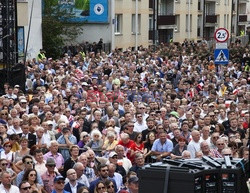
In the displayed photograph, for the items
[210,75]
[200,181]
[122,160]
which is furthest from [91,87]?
[200,181]

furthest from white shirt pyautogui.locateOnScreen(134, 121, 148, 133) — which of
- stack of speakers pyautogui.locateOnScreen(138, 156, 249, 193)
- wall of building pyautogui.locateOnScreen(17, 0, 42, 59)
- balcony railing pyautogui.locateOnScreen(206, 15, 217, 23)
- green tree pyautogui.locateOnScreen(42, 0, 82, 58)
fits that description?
balcony railing pyautogui.locateOnScreen(206, 15, 217, 23)

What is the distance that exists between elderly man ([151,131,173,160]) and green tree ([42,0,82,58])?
2735 centimetres

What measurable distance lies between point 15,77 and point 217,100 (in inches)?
288

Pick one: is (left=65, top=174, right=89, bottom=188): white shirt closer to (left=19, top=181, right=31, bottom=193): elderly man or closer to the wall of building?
(left=19, top=181, right=31, bottom=193): elderly man

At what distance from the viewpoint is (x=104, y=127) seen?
17281 mm

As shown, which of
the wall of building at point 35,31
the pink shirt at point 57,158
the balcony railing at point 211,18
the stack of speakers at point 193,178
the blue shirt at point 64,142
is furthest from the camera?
the balcony railing at point 211,18

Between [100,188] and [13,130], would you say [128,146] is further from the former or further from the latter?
[100,188]

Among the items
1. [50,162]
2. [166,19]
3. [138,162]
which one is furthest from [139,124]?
[166,19]

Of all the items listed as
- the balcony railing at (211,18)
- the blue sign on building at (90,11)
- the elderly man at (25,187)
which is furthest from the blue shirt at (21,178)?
the balcony railing at (211,18)

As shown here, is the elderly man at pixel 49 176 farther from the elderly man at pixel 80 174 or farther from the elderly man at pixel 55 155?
the elderly man at pixel 55 155

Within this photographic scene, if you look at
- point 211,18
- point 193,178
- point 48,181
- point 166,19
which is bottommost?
point 48,181

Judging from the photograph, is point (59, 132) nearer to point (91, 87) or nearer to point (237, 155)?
point (237, 155)

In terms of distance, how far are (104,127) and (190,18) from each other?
50164mm

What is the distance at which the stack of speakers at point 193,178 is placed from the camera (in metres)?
7.57
